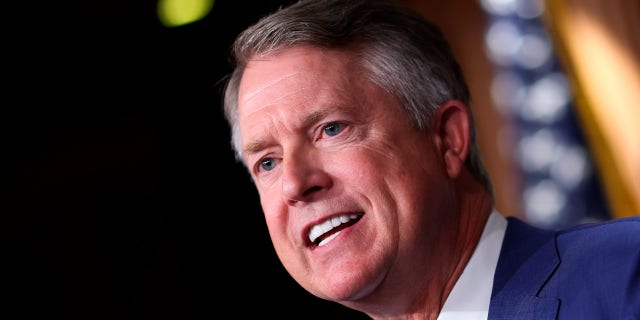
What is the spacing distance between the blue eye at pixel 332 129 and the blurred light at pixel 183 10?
264 cm

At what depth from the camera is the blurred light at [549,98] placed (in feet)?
18.8

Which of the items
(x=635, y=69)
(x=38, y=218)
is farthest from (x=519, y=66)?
(x=38, y=218)

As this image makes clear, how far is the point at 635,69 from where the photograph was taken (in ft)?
15.0

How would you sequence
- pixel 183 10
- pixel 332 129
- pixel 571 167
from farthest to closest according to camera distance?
pixel 571 167
pixel 183 10
pixel 332 129

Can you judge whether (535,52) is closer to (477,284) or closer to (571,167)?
(571,167)

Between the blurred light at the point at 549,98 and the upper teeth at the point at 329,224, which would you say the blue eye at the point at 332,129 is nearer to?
the upper teeth at the point at 329,224

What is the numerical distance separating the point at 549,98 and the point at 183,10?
285cm

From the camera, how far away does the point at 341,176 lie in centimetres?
185

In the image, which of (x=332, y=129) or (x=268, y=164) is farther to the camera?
(x=268, y=164)

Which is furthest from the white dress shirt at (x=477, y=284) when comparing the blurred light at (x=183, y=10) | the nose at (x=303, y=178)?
the blurred light at (x=183, y=10)

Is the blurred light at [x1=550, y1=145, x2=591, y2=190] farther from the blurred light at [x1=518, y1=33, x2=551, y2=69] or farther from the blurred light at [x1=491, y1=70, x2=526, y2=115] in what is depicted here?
the blurred light at [x1=518, y1=33, x2=551, y2=69]

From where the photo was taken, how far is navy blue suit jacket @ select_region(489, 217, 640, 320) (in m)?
1.61

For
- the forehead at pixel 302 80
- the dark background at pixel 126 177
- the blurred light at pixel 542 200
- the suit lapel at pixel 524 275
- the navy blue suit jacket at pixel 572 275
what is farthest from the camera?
the blurred light at pixel 542 200

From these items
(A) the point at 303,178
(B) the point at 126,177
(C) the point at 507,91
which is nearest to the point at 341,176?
(A) the point at 303,178
